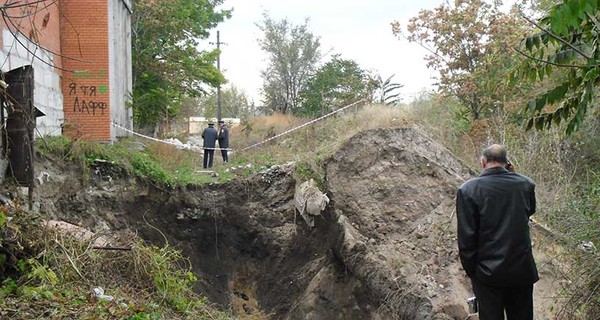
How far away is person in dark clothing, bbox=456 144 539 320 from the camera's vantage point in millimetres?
4637

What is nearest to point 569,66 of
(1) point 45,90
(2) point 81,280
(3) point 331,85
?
(2) point 81,280

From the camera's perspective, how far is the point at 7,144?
7789 millimetres

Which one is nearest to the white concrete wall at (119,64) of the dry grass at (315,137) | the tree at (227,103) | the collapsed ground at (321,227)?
the collapsed ground at (321,227)

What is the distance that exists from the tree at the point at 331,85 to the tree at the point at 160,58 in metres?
5.15

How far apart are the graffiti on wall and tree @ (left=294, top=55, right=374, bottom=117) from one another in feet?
41.4

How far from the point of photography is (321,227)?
1262 cm

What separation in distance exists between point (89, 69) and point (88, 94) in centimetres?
61

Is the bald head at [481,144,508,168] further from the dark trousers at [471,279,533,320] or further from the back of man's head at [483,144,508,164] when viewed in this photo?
the dark trousers at [471,279,533,320]

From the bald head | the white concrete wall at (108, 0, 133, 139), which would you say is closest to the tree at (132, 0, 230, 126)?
the white concrete wall at (108, 0, 133, 139)

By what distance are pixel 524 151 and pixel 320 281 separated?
4.95 meters

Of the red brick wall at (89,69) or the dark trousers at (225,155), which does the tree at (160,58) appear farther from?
the red brick wall at (89,69)

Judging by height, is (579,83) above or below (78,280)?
above

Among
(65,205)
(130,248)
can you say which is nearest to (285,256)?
(65,205)

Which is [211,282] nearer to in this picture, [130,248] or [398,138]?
[398,138]
